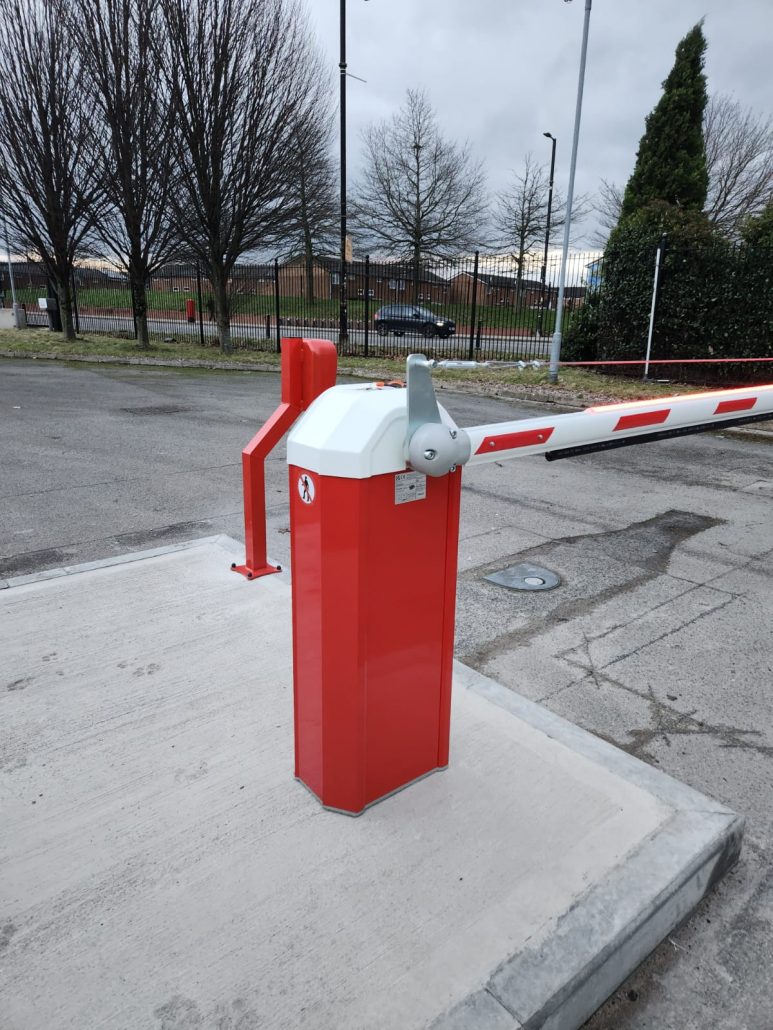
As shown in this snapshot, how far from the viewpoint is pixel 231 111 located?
1681cm

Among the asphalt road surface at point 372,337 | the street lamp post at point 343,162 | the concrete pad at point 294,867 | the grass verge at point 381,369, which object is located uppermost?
the street lamp post at point 343,162

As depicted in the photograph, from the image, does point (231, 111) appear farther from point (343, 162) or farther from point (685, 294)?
point (685, 294)

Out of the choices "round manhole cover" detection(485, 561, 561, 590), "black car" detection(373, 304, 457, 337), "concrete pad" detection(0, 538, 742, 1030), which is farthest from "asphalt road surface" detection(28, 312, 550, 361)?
"concrete pad" detection(0, 538, 742, 1030)

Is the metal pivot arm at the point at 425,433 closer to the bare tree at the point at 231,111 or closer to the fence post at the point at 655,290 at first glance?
the fence post at the point at 655,290

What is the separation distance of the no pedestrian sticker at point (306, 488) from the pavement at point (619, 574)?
152 centimetres

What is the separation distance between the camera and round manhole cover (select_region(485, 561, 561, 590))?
436 centimetres

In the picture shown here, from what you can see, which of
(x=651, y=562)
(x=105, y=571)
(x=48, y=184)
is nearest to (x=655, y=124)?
(x=48, y=184)

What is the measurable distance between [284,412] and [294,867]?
2.25 metres

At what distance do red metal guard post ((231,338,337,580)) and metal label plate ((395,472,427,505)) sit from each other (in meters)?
1.38

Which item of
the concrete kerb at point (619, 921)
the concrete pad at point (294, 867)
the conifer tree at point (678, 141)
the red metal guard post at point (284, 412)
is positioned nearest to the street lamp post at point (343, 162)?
the conifer tree at point (678, 141)

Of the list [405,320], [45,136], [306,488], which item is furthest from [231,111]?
[306,488]

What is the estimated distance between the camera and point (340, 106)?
1797 centimetres

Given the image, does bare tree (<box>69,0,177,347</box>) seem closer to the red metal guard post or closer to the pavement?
the pavement

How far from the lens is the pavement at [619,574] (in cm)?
199
